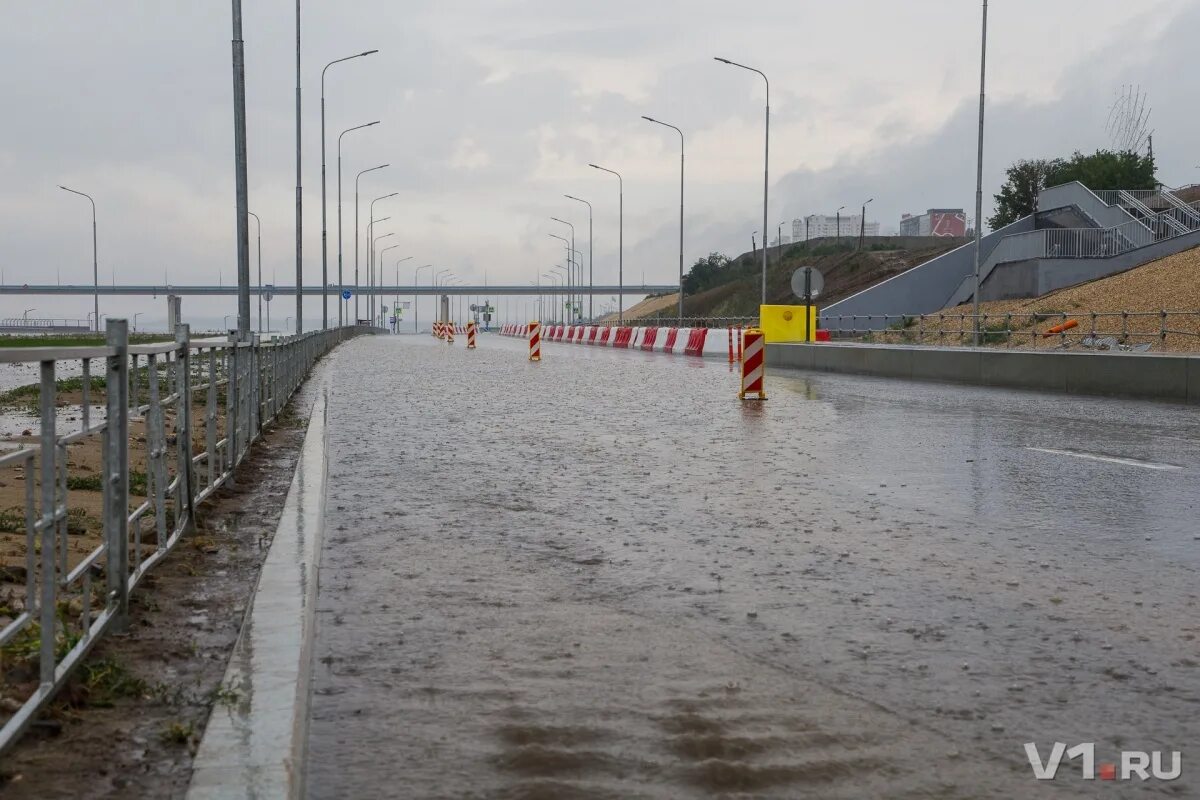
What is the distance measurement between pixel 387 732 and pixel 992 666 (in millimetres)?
2291

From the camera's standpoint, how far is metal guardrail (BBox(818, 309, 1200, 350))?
1391 inches

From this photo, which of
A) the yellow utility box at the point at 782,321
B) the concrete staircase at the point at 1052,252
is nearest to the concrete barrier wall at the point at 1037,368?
the yellow utility box at the point at 782,321

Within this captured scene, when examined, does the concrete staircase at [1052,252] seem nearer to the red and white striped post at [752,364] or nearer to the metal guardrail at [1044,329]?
the metal guardrail at [1044,329]

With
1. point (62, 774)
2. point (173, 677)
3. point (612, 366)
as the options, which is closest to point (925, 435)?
point (173, 677)

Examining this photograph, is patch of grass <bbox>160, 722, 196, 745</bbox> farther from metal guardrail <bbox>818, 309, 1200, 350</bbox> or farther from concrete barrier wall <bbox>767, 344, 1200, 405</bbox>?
metal guardrail <bbox>818, 309, 1200, 350</bbox>

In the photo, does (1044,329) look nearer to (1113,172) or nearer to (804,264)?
(1113,172)

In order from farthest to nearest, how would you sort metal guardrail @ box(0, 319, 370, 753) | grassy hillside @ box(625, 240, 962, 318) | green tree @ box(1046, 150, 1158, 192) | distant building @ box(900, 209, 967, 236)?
1. distant building @ box(900, 209, 967, 236)
2. grassy hillside @ box(625, 240, 962, 318)
3. green tree @ box(1046, 150, 1158, 192)
4. metal guardrail @ box(0, 319, 370, 753)

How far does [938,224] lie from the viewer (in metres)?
121

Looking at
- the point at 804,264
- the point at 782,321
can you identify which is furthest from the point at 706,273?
the point at 782,321

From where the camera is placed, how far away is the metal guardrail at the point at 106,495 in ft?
15.4

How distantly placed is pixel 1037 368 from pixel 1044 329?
19449 millimetres

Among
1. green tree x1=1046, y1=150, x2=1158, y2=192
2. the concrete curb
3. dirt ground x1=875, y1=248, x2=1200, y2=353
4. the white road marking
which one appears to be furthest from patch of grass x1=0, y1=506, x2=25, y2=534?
green tree x1=1046, y1=150, x2=1158, y2=192

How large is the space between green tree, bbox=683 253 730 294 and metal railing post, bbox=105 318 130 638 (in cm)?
15346

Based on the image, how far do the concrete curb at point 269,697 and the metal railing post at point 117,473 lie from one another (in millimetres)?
529
